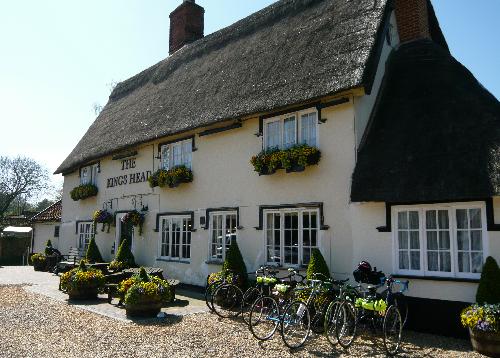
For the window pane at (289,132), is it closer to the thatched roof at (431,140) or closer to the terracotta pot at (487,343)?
the thatched roof at (431,140)

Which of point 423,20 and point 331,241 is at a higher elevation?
point 423,20

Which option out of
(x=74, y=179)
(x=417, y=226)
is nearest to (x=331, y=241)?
(x=417, y=226)

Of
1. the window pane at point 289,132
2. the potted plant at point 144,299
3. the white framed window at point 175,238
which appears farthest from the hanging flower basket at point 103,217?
the window pane at point 289,132

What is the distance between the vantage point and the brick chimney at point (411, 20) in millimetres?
12438

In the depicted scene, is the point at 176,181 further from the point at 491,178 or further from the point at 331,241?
the point at 491,178

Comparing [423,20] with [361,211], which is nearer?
[361,211]

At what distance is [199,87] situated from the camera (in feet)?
50.1

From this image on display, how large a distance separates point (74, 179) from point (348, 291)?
56.6 ft

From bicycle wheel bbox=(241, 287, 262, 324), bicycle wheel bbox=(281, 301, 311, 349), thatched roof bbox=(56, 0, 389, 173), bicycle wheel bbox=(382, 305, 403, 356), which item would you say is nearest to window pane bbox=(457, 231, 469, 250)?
bicycle wheel bbox=(382, 305, 403, 356)

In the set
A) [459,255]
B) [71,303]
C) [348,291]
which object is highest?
[459,255]

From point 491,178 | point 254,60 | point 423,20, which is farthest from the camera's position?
point 254,60

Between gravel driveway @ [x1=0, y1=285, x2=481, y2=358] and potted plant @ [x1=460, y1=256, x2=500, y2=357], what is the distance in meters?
0.34

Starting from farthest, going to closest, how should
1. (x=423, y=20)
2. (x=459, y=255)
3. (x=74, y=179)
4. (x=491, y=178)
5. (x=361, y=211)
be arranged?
(x=74, y=179) → (x=423, y=20) → (x=361, y=211) → (x=459, y=255) → (x=491, y=178)

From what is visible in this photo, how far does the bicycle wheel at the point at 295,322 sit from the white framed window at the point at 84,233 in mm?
13931
